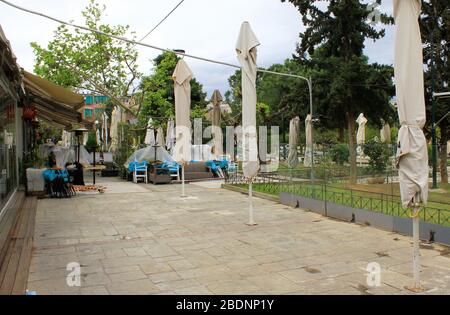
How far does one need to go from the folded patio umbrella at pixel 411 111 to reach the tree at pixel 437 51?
10765 millimetres

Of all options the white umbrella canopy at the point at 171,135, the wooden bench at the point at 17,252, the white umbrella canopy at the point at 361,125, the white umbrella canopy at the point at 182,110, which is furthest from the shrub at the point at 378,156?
the white umbrella canopy at the point at 171,135

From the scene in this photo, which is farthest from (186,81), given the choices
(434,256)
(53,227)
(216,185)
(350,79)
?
(434,256)

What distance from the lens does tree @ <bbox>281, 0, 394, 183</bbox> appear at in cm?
1672

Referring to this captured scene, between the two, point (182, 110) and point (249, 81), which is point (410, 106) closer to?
point (249, 81)

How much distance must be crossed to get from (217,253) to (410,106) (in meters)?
3.24

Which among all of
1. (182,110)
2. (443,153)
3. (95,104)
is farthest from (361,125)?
(95,104)

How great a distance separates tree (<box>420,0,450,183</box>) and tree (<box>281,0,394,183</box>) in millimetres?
1996

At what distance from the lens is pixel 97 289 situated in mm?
4512

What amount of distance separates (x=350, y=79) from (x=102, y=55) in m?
13.1

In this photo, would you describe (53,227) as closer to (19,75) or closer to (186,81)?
(19,75)

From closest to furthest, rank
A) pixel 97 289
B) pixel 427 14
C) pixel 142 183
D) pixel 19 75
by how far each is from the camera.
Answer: pixel 97 289 → pixel 19 75 → pixel 427 14 → pixel 142 183

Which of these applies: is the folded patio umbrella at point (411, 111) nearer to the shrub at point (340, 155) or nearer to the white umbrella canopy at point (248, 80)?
the white umbrella canopy at point (248, 80)

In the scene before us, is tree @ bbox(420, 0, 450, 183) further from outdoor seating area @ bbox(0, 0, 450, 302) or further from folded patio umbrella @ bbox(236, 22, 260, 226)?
folded patio umbrella @ bbox(236, 22, 260, 226)

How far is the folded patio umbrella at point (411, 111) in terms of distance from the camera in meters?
4.57
